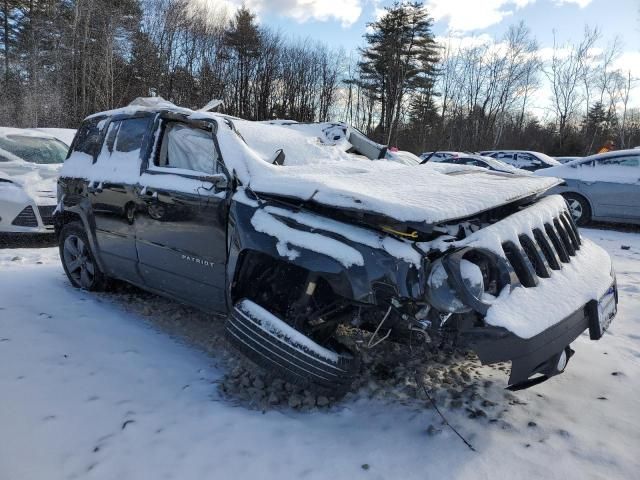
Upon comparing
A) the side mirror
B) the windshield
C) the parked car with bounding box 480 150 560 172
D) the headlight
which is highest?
the parked car with bounding box 480 150 560 172

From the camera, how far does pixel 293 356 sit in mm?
2346

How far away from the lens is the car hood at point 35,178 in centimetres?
641

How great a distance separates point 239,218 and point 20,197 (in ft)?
16.4

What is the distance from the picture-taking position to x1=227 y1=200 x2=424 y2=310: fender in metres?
2.14

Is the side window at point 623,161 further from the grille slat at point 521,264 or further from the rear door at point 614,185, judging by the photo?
the grille slat at point 521,264

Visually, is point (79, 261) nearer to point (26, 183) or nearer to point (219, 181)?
point (219, 181)

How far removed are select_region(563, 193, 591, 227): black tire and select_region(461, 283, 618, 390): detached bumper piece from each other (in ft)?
23.4

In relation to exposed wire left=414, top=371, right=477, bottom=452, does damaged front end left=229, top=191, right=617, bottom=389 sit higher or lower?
higher

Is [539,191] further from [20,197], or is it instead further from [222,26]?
[222,26]

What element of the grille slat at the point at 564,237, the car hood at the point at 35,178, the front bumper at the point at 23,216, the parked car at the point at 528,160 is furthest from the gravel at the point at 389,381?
the parked car at the point at 528,160

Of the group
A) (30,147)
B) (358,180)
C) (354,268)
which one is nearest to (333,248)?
(354,268)

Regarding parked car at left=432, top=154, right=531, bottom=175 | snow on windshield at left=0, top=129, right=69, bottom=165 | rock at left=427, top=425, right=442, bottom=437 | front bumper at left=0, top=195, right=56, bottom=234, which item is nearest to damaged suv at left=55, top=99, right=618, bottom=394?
rock at left=427, top=425, right=442, bottom=437

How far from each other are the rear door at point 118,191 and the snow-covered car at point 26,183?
2831 millimetres

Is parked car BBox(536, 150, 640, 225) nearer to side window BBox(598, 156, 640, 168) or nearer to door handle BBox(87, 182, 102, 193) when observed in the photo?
side window BBox(598, 156, 640, 168)
